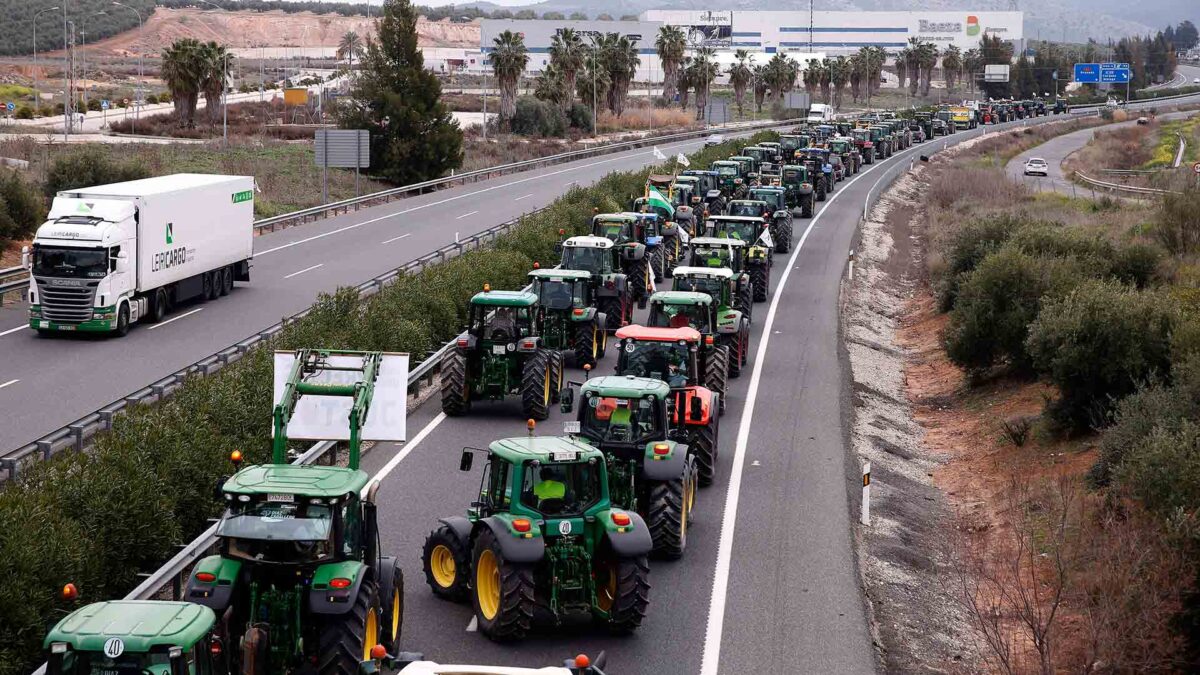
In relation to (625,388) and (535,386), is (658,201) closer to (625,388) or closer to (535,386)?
(535,386)

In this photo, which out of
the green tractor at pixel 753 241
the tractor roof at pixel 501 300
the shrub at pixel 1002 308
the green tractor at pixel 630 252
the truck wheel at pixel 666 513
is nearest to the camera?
the truck wheel at pixel 666 513

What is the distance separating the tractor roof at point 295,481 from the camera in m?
12.6

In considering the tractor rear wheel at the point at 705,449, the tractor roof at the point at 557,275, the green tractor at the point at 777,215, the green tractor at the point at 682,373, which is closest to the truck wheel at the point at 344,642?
the green tractor at the point at 682,373

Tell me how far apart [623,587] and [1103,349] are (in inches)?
624

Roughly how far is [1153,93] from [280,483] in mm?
205132

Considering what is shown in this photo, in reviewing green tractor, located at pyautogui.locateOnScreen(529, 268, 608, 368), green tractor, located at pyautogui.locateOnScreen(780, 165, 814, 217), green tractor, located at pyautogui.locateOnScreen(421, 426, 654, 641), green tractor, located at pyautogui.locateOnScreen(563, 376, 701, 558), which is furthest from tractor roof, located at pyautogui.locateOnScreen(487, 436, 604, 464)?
green tractor, located at pyautogui.locateOnScreen(780, 165, 814, 217)

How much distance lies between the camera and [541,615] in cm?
1498

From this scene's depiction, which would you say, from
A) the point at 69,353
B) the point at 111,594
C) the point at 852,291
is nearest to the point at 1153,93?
the point at 852,291

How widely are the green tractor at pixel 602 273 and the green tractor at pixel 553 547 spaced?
18.2m

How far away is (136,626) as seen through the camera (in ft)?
34.3

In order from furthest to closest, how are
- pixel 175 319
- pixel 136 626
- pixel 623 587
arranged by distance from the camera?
pixel 175 319, pixel 623 587, pixel 136 626

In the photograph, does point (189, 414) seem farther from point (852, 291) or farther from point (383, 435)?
point (852, 291)

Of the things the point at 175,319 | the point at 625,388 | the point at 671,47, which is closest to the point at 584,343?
the point at 625,388

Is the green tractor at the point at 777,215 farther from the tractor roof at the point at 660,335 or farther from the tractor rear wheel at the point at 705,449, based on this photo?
the tractor rear wheel at the point at 705,449
